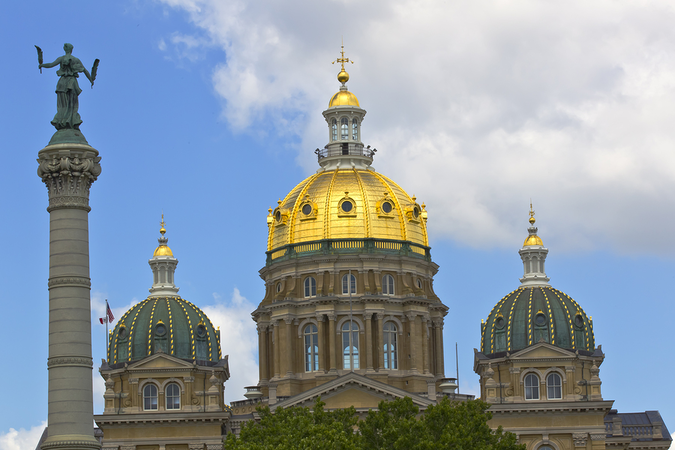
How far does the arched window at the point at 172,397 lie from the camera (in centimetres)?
11550

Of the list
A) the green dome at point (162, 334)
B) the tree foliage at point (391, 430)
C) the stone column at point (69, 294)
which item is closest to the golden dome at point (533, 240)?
the green dome at point (162, 334)

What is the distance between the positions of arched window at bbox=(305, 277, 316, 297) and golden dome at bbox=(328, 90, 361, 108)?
15430 millimetres

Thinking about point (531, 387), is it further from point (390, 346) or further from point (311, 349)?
point (311, 349)

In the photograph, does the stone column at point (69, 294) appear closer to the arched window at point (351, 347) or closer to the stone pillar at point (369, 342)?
the stone pillar at point (369, 342)

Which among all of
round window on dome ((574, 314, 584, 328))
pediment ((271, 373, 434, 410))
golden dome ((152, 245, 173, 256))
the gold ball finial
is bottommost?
pediment ((271, 373, 434, 410))

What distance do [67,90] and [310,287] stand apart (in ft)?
179

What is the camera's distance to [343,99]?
12988 centimetres

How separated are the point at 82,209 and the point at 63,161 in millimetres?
2257

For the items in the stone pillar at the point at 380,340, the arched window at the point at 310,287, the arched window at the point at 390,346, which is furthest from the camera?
the arched window at the point at 310,287

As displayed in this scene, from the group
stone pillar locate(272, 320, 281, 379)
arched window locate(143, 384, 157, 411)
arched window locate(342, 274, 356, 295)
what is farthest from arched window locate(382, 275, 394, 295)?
arched window locate(143, 384, 157, 411)

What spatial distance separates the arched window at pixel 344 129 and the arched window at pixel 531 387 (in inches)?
1040

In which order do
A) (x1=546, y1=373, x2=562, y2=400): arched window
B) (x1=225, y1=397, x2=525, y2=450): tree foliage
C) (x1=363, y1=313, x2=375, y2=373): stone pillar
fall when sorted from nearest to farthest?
(x1=225, y1=397, x2=525, y2=450): tree foliage
(x1=546, y1=373, x2=562, y2=400): arched window
(x1=363, y1=313, x2=375, y2=373): stone pillar

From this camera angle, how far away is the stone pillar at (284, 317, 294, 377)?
12038 cm

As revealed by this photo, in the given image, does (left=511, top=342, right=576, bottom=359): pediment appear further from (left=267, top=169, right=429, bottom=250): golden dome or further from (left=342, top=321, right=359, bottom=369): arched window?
(left=267, top=169, right=429, bottom=250): golden dome
